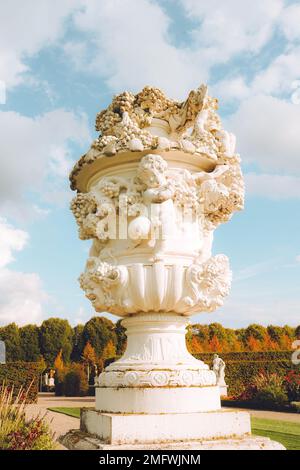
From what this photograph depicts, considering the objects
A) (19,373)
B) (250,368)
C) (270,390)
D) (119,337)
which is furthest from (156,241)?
(119,337)

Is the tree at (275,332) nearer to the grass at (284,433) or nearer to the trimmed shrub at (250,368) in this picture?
the trimmed shrub at (250,368)

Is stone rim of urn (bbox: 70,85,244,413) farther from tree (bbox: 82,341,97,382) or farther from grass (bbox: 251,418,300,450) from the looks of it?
tree (bbox: 82,341,97,382)

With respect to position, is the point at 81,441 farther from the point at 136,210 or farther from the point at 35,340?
the point at 35,340

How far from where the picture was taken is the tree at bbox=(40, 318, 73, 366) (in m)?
35.6

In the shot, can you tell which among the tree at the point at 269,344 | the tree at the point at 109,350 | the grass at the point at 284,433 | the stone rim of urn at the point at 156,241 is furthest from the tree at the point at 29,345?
the stone rim of urn at the point at 156,241

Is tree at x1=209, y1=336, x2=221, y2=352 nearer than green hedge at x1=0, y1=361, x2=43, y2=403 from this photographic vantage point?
No

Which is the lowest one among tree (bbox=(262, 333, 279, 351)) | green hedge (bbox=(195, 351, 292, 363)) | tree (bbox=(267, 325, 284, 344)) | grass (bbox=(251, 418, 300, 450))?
grass (bbox=(251, 418, 300, 450))

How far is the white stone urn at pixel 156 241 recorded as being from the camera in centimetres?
352

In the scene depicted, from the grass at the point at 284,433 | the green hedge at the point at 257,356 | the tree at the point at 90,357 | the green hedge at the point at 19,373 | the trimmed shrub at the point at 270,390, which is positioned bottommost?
the grass at the point at 284,433

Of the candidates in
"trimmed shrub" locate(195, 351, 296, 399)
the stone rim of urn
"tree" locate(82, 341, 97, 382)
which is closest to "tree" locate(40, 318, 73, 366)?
"tree" locate(82, 341, 97, 382)

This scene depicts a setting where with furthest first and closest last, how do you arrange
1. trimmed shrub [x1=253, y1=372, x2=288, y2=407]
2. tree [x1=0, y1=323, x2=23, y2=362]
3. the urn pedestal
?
tree [x1=0, y1=323, x2=23, y2=362]
trimmed shrub [x1=253, y1=372, x2=288, y2=407]
the urn pedestal

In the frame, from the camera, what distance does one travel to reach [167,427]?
3.29 m

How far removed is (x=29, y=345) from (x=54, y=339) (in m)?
1.90

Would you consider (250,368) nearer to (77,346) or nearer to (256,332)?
(256,332)
